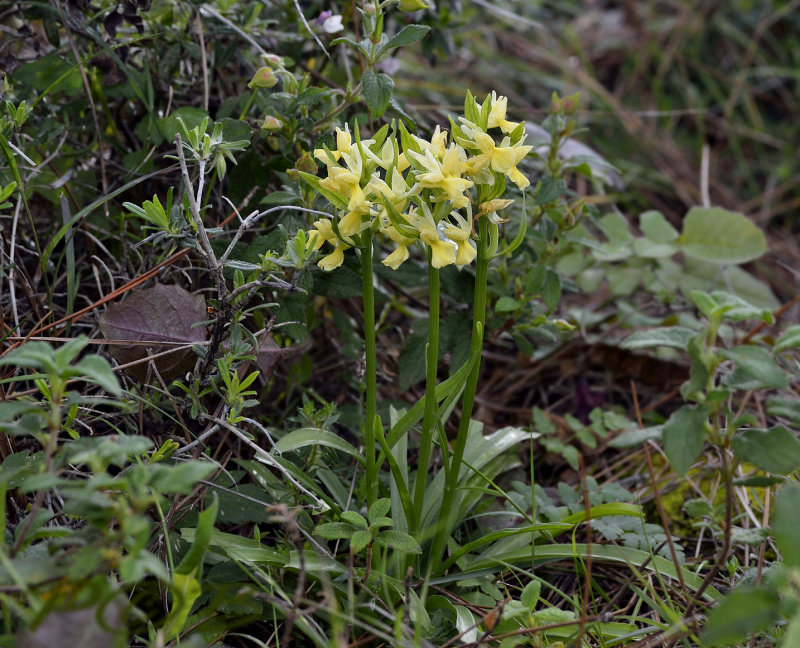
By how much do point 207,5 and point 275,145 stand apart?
502 millimetres

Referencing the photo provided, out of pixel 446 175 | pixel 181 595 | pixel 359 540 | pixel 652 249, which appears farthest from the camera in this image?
pixel 652 249

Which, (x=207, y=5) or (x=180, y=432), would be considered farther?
(x=207, y=5)

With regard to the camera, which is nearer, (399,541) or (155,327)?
(399,541)

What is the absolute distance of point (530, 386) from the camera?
2.35 metres

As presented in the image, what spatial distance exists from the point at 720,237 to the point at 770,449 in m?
1.51

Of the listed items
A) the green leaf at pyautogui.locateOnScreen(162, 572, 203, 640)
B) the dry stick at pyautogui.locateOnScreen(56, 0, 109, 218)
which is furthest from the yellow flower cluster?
the dry stick at pyautogui.locateOnScreen(56, 0, 109, 218)

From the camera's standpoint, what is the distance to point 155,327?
4.93 ft

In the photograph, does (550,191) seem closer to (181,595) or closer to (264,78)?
(264,78)

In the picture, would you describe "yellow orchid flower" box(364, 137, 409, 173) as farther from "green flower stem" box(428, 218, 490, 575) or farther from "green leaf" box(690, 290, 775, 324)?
"green leaf" box(690, 290, 775, 324)

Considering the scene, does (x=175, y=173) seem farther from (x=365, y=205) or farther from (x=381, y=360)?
(x=365, y=205)

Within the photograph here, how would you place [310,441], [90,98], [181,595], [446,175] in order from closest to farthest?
[181,595] → [446,175] → [310,441] → [90,98]

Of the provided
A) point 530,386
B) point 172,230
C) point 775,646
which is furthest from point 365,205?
point 530,386

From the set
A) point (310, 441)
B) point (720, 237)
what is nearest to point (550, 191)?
point (310, 441)

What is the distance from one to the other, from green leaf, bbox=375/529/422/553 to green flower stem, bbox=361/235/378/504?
0.32 feet
